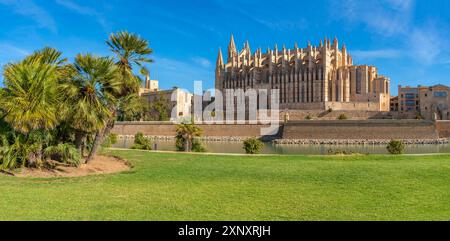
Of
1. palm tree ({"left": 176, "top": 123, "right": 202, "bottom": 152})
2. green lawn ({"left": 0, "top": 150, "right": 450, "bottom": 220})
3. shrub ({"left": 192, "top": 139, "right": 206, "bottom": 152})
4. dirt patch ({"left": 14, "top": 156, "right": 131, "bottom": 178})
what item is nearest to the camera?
green lawn ({"left": 0, "top": 150, "right": 450, "bottom": 220})

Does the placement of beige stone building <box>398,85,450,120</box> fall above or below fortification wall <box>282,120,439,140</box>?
above

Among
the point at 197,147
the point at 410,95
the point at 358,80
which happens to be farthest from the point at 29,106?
the point at 410,95

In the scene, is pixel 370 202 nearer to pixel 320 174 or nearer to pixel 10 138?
pixel 320 174

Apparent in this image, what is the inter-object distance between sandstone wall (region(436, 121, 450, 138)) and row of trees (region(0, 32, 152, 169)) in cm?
4129

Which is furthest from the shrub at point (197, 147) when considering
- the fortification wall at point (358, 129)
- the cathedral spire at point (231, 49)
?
the cathedral spire at point (231, 49)

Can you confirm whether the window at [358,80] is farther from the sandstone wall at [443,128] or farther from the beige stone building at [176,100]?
the beige stone building at [176,100]

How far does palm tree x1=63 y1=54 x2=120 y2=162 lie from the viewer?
9.85 m

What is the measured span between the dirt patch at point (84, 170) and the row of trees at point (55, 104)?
11.8 inches

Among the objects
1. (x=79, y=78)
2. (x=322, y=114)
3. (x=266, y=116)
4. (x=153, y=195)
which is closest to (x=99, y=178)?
(x=153, y=195)

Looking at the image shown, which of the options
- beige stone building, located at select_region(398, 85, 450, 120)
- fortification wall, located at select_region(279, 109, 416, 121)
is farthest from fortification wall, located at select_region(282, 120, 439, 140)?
beige stone building, located at select_region(398, 85, 450, 120)

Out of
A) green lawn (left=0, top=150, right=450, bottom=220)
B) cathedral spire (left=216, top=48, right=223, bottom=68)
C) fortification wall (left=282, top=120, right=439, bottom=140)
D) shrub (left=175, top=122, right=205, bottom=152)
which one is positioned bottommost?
green lawn (left=0, top=150, right=450, bottom=220)

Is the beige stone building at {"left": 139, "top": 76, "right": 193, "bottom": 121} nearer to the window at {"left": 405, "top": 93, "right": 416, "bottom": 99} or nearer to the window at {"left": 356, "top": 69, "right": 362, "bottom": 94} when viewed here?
the window at {"left": 356, "top": 69, "right": 362, "bottom": 94}

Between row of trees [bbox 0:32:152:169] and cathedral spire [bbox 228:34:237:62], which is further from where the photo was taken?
cathedral spire [bbox 228:34:237:62]

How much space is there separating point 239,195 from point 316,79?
65.5 m
